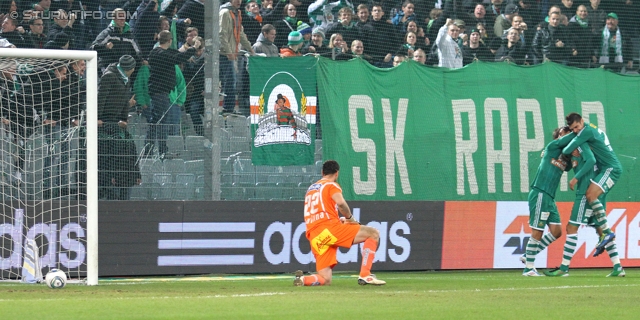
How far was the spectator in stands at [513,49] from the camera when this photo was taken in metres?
18.5

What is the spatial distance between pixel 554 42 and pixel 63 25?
9115 millimetres

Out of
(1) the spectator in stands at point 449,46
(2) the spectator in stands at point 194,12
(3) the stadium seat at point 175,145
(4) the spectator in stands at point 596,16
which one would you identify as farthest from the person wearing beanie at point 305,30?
(4) the spectator in stands at point 596,16

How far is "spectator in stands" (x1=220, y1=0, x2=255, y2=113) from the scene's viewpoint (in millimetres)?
14680

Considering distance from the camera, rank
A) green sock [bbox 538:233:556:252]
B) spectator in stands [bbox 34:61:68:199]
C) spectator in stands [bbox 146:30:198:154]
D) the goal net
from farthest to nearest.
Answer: green sock [bbox 538:233:556:252] → spectator in stands [bbox 146:30:198:154] → spectator in stands [bbox 34:61:68:199] → the goal net

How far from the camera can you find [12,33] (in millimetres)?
14477

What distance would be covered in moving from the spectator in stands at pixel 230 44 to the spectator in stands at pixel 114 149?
148cm

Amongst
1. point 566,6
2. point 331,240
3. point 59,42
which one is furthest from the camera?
point 566,6

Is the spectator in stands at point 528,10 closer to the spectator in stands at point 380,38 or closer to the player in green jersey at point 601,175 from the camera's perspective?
the spectator in stands at point 380,38

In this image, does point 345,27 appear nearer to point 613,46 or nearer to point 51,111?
point 613,46

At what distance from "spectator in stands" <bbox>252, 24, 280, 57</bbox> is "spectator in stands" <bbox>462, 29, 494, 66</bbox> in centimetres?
352

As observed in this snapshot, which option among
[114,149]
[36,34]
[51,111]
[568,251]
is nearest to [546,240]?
[568,251]

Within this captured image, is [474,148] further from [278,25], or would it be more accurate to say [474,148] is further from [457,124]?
[278,25]

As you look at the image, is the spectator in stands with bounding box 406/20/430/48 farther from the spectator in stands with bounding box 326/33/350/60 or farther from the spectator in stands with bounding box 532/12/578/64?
the spectator in stands with bounding box 532/12/578/64

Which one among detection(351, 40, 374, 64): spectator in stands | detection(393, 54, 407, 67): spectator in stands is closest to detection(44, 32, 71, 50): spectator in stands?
detection(351, 40, 374, 64): spectator in stands
